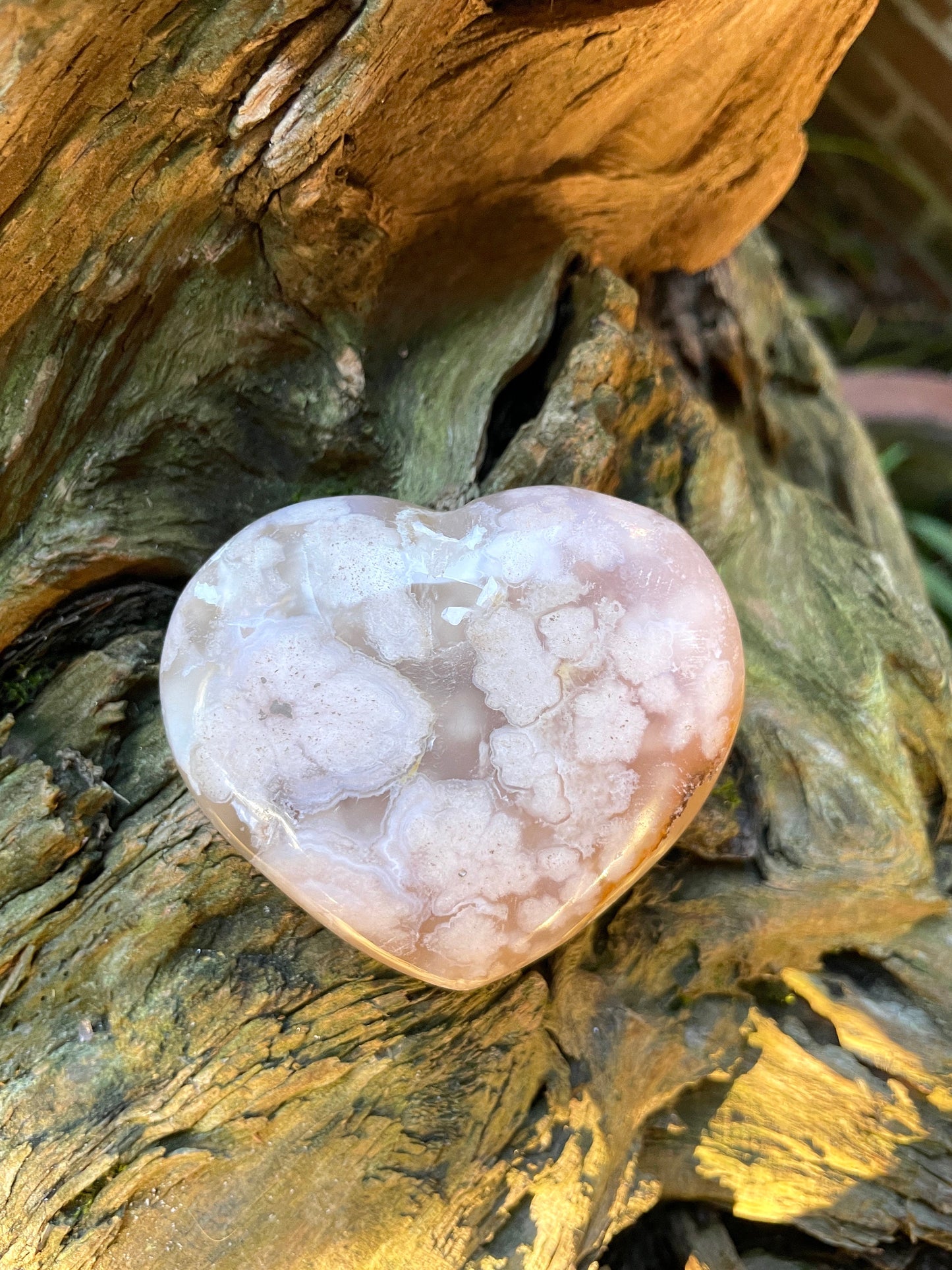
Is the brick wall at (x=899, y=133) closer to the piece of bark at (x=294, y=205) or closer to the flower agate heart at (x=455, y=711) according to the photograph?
the piece of bark at (x=294, y=205)

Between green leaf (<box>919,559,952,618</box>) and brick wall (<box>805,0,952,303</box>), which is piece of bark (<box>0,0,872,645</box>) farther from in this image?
brick wall (<box>805,0,952,303</box>)

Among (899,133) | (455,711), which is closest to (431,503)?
(455,711)

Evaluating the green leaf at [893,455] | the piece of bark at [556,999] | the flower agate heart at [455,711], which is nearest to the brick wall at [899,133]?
the green leaf at [893,455]

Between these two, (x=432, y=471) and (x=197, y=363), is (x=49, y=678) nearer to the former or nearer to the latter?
(x=197, y=363)

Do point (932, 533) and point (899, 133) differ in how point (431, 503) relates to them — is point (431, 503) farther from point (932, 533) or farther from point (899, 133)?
point (899, 133)

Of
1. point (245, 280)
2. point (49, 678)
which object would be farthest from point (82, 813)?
point (245, 280)
